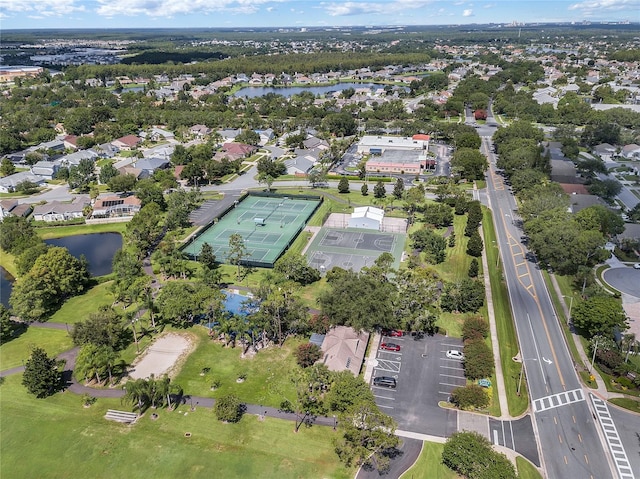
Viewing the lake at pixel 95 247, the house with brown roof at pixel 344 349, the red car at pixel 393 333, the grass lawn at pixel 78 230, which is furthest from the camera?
the grass lawn at pixel 78 230

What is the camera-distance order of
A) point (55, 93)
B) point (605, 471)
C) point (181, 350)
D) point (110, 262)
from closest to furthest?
point (605, 471), point (181, 350), point (110, 262), point (55, 93)

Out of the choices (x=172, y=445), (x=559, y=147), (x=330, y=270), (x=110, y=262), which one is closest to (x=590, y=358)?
(x=330, y=270)

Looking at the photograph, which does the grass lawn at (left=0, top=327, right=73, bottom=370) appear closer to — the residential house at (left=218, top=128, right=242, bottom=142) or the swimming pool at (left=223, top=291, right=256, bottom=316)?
the swimming pool at (left=223, top=291, right=256, bottom=316)

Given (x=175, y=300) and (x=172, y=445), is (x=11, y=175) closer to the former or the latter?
(x=175, y=300)

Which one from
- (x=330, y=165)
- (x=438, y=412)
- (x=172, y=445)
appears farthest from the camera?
(x=330, y=165)

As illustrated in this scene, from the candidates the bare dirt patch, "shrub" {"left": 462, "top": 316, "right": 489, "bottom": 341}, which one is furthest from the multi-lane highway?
the bare dirt patch

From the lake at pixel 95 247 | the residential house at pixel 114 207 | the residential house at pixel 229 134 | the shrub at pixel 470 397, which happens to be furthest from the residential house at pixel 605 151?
the lake at pixel 95 247

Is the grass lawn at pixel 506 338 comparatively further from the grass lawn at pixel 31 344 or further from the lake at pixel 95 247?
the lake at pixel 95 247

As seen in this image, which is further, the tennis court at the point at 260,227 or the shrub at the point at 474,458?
the tennis court at the point at 260,227
